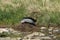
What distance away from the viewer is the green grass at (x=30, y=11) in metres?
8.70

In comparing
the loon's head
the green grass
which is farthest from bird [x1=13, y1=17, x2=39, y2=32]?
the green grass

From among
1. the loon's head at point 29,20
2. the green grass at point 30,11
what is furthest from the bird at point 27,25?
the green grass at point 30,11

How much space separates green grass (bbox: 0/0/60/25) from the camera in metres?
8.70

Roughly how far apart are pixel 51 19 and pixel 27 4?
4.51 ft

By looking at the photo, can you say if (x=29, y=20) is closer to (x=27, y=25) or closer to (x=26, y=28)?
(x=27, y=25)

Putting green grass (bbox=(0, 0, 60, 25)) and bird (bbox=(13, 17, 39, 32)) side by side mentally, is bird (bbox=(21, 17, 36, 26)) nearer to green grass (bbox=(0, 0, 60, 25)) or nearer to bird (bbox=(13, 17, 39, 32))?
bird (bbox=(13, 17, 39, 32))

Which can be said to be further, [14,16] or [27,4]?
[27,4]

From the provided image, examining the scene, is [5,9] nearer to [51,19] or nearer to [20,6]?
[20,6]

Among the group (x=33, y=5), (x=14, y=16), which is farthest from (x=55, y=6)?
(x=14, y=16)

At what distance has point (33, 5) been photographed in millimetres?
9703

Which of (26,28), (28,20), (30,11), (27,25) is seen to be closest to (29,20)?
(28,20)

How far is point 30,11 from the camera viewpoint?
9.38m

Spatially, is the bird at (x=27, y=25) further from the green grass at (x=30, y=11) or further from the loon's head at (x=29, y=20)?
the green grass at (x=30, y=11)

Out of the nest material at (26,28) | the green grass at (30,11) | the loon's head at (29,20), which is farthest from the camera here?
the green grass at (30,11)
